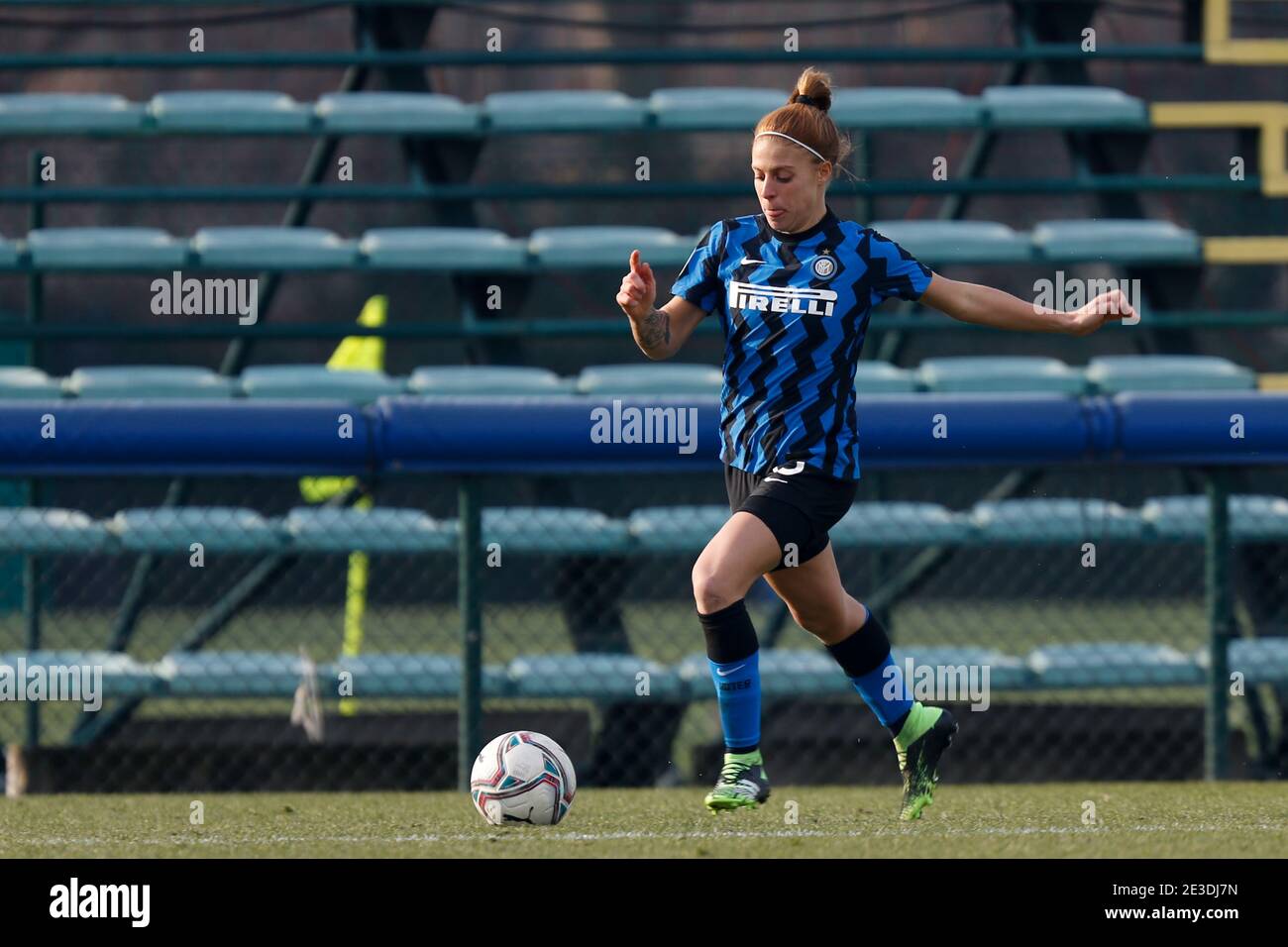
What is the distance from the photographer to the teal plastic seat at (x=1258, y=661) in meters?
5.75

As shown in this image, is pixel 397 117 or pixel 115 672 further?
pixel 397 117

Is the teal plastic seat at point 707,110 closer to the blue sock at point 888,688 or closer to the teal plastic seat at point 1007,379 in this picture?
the teal plastic seat at point 1007,379

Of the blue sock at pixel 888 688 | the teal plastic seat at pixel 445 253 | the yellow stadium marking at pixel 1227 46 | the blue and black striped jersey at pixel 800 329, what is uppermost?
the yellow stadium marking at pixel 1227 46

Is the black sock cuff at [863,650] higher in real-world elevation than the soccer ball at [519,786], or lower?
higher

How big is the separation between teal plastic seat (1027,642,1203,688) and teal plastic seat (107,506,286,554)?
8.29 ft

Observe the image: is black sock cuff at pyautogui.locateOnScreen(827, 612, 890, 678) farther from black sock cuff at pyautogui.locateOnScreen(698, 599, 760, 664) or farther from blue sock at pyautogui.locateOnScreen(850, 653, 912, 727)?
black sock cuff at pyautogui.locateOnScreen(698, 599, 760, 664)

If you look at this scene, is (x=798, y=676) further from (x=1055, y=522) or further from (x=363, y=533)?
(x=363, y=533)

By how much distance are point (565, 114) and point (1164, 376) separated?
2766 millimetres

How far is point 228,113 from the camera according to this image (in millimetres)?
7875

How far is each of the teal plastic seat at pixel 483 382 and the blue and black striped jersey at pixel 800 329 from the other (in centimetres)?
292

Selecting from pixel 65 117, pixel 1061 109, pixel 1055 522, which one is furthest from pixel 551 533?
pixel 65 117

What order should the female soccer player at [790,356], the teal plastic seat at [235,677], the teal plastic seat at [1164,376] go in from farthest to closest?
the teal plastic seat at [1164,376], the teal plastic seat at [235,677], the female soccer player at [790,356]

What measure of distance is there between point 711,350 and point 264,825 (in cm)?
619

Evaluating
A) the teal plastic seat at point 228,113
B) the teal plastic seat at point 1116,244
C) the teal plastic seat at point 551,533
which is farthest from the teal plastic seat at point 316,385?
the teal plastic seat at point 1116,244
